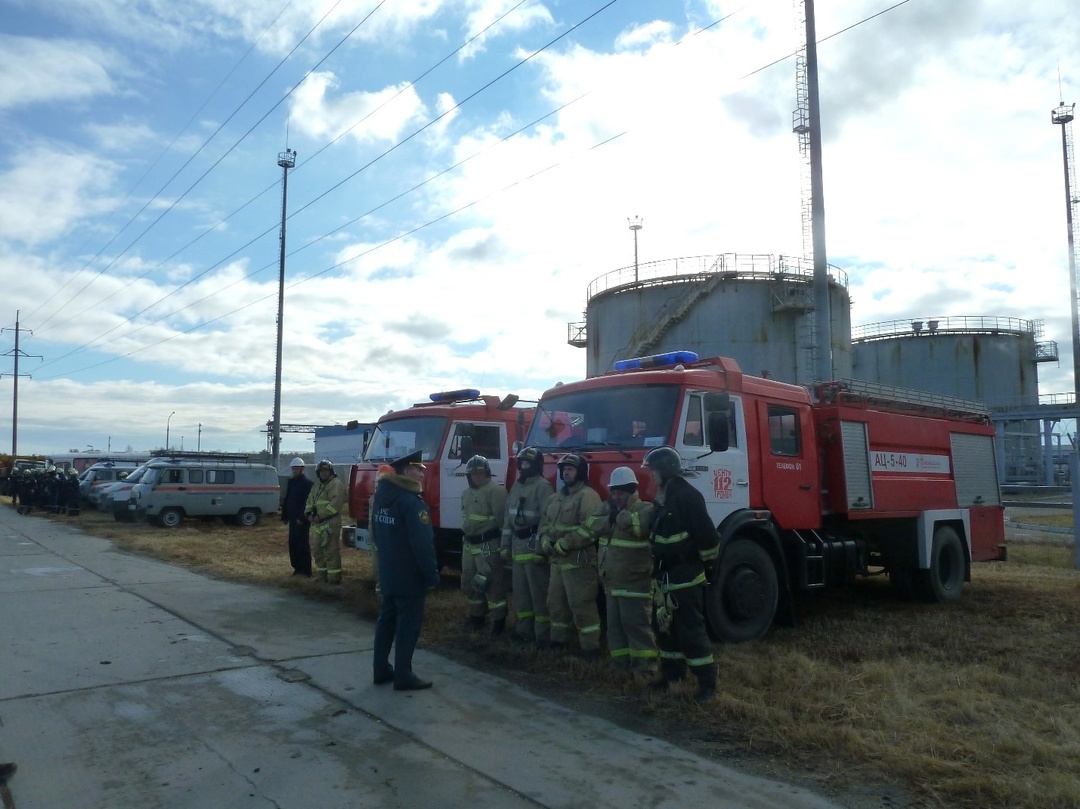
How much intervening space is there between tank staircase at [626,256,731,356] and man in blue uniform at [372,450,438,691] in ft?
82.0

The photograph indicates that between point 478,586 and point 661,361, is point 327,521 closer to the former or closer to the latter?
point 478,586

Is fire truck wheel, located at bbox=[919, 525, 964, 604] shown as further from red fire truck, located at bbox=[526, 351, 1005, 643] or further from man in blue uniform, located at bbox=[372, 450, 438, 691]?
man in blue uniform, located at bbox=[372, 450, 438, 691]

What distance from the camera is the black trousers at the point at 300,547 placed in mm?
13352

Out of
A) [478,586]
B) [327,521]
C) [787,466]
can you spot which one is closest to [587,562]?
[478,586]

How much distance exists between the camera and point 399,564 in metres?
6.79

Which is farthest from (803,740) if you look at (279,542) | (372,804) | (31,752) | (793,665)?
(279,542)

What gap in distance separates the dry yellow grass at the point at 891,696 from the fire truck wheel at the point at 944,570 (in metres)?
0.32

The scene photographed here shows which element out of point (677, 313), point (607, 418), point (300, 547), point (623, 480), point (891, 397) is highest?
point (677, 313)

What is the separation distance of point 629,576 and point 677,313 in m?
25.1

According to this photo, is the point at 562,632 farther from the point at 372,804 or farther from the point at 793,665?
the point at 372,804

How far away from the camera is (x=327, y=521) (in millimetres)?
12633

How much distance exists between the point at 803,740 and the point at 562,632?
2.81 meters

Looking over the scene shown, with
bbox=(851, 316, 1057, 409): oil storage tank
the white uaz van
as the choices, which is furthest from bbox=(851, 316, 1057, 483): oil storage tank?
the white uaz van

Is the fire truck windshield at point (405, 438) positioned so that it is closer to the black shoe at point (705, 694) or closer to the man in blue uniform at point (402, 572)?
the man in blue uniform at point (402, 572)
